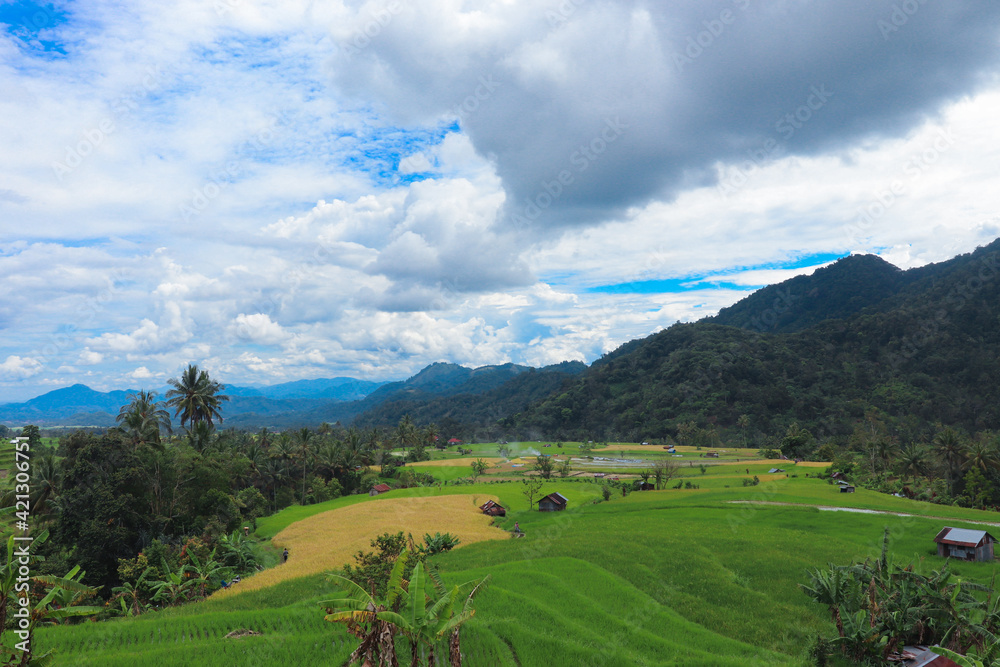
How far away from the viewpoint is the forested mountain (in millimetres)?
133750

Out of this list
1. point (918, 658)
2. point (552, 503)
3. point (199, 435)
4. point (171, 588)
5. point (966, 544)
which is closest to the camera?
point (918, 658)

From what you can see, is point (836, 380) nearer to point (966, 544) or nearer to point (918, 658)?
point (966, 544)

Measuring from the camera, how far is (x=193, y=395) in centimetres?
5612

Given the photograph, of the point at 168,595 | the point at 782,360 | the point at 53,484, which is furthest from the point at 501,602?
the point at 782,360

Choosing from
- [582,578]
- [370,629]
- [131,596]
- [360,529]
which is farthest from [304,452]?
[370,629]

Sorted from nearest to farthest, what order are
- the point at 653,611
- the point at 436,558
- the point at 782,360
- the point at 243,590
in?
the point at 653,611 < the point at 243,590 < the point at 436,558 < the point at 782,360

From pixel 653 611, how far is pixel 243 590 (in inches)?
844

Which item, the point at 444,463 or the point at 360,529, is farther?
the point at 444,463

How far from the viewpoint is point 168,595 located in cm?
2823

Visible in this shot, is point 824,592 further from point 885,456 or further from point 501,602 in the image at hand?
point 885,456

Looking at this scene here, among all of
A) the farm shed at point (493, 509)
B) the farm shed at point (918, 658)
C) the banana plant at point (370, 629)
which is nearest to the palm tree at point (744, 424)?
the farm shed at point (493, 509)

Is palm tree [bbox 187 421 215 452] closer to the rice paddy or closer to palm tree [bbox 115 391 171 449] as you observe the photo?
palm tree [bbox 115 391 171 449]

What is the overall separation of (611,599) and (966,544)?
86.9ft

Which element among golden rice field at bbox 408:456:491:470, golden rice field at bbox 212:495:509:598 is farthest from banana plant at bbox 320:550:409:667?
golden rice field at bbox 408:456:491:470
